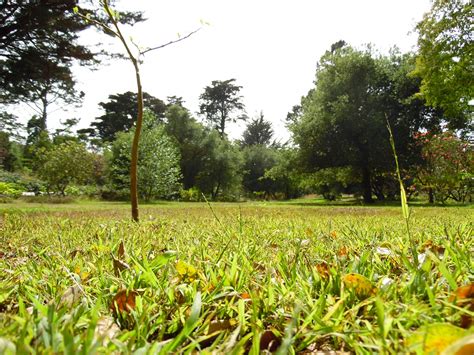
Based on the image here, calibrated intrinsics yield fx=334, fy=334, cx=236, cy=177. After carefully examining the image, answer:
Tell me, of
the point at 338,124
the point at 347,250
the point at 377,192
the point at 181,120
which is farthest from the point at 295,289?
the point at 181,120

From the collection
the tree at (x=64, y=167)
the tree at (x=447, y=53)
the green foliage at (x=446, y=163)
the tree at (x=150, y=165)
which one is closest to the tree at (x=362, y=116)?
the green foliage at (x=446, y=163)

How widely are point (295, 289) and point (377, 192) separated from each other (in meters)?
25.3

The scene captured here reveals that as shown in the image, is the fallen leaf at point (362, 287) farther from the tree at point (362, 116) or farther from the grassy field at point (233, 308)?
the tree at point (362, 116)

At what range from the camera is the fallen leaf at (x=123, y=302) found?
879 millimetres

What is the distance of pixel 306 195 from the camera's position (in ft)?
131

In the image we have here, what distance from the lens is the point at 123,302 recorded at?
2.96ft

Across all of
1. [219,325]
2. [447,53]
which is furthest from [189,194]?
[219,325]

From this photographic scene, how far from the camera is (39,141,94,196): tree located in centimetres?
2266

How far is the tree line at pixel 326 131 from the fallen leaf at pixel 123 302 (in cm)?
667

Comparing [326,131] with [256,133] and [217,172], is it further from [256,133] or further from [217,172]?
[256,133]

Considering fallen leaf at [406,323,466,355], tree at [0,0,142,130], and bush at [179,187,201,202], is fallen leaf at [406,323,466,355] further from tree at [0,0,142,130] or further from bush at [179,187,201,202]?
bush at [179,187,201,202]

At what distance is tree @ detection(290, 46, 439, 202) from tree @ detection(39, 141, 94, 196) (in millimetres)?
15354

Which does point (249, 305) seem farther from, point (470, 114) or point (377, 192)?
point (377, 192)

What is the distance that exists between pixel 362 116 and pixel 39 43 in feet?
52.7
